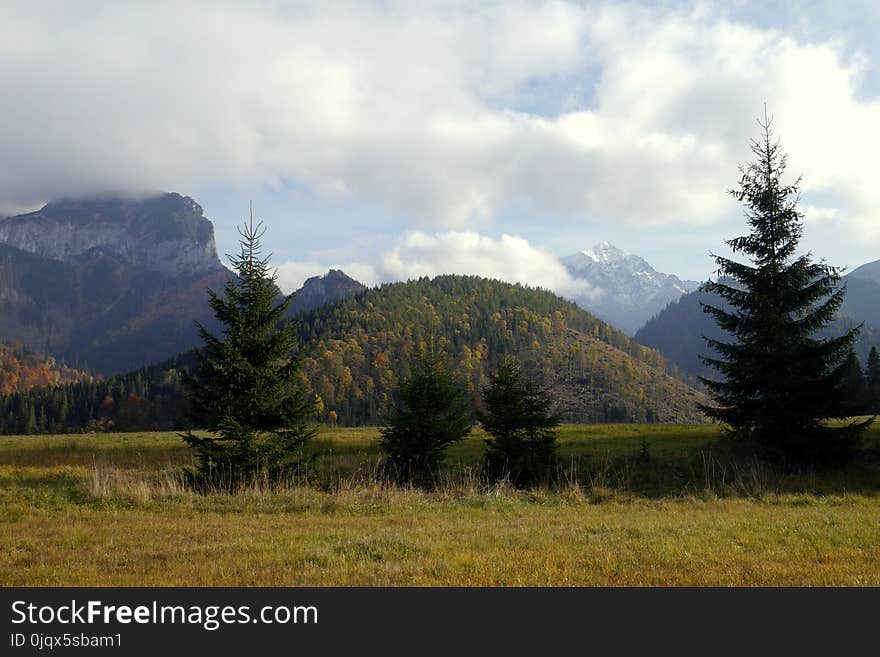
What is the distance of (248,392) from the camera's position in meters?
17.1

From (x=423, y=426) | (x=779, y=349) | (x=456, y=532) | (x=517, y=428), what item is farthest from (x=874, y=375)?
(x=456, y=532)

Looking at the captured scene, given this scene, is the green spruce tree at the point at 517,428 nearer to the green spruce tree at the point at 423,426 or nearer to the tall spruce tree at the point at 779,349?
the green spruce tree at the point at 423,426

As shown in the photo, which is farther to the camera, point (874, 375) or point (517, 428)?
point (874, 375)

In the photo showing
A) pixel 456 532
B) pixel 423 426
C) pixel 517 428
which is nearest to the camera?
pixel 456 532

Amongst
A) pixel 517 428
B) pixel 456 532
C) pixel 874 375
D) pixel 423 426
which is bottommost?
pixel 456 532

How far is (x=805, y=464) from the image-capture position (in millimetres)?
18781

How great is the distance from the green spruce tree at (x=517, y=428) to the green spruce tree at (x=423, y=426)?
1.39 metres

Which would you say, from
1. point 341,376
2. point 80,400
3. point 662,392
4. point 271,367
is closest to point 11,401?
point 80,400

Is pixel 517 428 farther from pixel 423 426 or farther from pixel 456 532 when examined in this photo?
pixel 456 532

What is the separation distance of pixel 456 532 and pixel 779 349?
52.8 feet

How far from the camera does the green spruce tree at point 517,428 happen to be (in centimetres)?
2083

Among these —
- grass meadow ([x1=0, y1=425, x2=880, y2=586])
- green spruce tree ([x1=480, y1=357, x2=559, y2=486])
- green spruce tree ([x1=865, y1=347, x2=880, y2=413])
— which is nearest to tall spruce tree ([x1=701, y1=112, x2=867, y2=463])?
grass meadow ([x1=0, y1=425, x2=880, y2=586])

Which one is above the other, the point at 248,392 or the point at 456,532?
the point at 248,392
